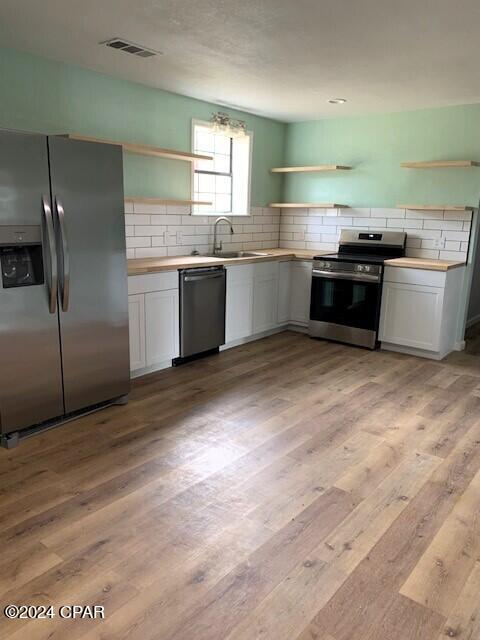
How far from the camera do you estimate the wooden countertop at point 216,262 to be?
3.90 metres

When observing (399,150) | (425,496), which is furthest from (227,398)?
(399,150)

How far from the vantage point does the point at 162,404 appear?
3510 mm

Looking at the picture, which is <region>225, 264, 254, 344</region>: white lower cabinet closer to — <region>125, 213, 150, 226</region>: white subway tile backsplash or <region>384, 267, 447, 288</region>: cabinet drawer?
<region>125, 213, 150, 226</region>: white subway tile backsplash

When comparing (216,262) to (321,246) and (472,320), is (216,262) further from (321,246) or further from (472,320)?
(472,320)

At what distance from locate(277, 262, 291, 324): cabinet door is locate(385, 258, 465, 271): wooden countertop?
1139 mm

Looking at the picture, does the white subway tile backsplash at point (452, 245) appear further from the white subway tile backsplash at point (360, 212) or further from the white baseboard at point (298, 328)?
the white baseboard at point (298, 328)

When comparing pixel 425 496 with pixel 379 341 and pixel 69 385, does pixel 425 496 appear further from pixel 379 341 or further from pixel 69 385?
pixel 379 341

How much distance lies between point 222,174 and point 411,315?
2.54m

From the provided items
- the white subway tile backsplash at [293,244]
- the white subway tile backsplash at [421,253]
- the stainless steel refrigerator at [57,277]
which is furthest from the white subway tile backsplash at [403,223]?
the stainless steel refrigerator at [57,277]

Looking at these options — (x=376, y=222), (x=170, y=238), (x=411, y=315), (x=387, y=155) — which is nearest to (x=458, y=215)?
(x=376, y=222)

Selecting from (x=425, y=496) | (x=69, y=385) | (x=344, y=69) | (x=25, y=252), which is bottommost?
(x=425, y=496)

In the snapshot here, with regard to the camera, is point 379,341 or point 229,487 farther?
point 379,341

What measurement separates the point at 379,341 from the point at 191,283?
2071 mm

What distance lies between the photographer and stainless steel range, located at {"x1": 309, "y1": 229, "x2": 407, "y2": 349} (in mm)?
4879
